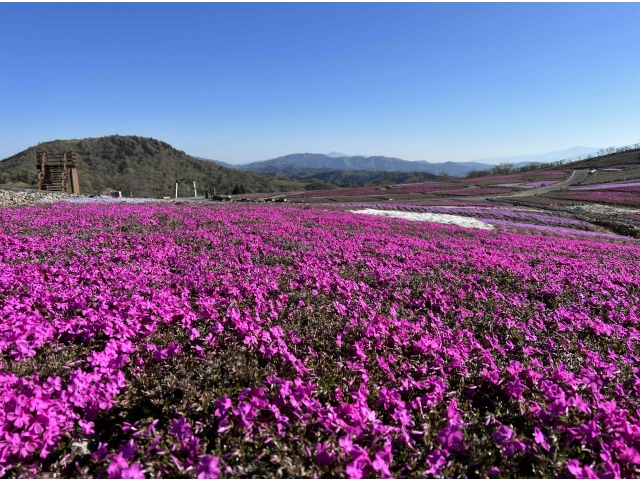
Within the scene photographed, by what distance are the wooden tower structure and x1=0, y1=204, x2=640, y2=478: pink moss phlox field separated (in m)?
34.1

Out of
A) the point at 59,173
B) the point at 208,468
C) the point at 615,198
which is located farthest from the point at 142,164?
the point at 208,468

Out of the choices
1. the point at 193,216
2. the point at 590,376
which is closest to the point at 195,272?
the point at 590,376

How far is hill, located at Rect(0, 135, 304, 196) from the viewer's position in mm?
131000

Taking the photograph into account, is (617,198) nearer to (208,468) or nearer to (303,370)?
(303,370)

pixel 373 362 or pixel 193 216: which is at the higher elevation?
pixel 193 216

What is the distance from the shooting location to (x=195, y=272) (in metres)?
7.87

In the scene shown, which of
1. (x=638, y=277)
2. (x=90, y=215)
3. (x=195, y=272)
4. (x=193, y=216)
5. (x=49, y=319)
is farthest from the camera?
(x=193, y=216)

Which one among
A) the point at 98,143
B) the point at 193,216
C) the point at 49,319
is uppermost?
the point at 98,143

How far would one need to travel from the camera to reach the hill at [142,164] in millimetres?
131000

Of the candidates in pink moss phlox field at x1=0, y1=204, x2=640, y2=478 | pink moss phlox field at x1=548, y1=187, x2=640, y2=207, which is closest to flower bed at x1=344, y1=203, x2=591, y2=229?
pink moss phlox field at x1=548, y1=187, x2=640, y2=207

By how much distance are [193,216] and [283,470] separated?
631 inches

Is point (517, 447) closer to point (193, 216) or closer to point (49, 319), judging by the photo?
point (49, 319)

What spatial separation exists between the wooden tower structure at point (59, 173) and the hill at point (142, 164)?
87.1 meters

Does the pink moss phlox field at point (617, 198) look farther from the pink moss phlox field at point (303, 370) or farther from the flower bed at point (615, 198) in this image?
the pink moss phlox field at point (303, 370)
